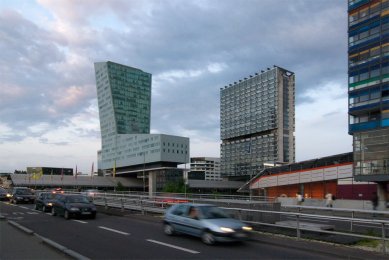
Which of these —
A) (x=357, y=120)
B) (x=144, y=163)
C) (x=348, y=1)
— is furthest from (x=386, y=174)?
(x=144, y=163)

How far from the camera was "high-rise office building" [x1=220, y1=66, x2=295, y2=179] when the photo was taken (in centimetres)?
13525

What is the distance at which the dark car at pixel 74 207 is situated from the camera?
23.8 meters

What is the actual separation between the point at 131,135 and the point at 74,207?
132008 mm

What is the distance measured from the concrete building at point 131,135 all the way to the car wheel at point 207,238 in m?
122

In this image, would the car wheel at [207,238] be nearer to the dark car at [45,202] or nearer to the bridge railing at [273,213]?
the bridge railing at [273,213]

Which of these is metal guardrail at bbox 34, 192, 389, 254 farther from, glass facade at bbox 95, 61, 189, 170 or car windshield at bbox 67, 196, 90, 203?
glass facade at bbox 95, 61, 189, 170

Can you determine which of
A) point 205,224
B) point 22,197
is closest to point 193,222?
point 205,224

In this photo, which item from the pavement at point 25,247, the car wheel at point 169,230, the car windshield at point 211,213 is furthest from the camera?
the car wheel at point 169,230

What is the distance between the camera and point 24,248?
1236 centimetres

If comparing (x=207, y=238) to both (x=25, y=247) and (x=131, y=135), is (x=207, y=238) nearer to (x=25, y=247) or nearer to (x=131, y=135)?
(x=25, y=247)

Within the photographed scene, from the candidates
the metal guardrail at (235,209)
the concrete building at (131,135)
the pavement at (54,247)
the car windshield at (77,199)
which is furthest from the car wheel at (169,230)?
the concrete building at (131,135)

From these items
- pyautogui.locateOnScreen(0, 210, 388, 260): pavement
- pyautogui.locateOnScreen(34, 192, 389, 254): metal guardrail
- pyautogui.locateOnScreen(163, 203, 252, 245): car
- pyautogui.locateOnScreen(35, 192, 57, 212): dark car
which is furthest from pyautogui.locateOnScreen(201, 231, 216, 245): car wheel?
pyautogui.locateOnScreen(35, 192, 57, 212): dark car

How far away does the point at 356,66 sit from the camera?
205 feet

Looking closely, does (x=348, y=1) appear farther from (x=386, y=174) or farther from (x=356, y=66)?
(x=386, y=174)
